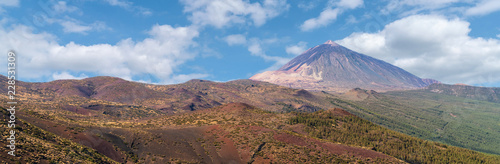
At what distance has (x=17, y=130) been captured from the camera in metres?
43.1

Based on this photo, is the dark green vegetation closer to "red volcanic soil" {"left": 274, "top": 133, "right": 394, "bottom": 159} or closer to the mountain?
the mountain

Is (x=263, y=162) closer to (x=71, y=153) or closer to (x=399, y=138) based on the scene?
(x=71, y=153)

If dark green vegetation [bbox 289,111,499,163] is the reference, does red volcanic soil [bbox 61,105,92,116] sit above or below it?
above

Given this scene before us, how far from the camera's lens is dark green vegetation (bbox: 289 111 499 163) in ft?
290

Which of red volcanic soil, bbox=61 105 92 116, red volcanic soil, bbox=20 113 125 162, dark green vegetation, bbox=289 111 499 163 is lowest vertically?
dark green vegetation, bbox=289 111 499 163

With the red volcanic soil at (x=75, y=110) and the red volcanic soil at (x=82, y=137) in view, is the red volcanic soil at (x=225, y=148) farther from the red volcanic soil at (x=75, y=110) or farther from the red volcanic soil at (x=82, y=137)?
the red volcanic soil at (x=75, y=110)

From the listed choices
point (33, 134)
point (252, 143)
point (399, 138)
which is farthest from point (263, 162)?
point (399, 138)

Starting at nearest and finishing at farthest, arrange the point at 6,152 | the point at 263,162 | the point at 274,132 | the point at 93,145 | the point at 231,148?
the point at 6,152
the point at 93,145
the point at 263,162
the point at 231,148
the point at 274,132

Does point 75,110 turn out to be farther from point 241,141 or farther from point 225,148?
point 241,141

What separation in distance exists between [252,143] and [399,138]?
2129 inches

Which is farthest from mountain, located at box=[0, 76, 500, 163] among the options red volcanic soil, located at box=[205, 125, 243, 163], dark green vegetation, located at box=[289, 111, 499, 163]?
red volcanic soil, located at box=[205, 125, 243, 163]

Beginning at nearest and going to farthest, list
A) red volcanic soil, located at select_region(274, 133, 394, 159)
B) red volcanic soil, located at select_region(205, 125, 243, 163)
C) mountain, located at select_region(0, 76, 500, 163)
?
mountain, located at select_region(0, 76, 500, 163), red volcanic soil, located at select_region(205, 125, 243, 163), red volcanic soil, located at select_region(274, 133, 394, 159)

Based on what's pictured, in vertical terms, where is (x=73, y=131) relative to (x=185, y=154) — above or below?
above

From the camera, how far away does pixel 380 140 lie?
96.2 m
